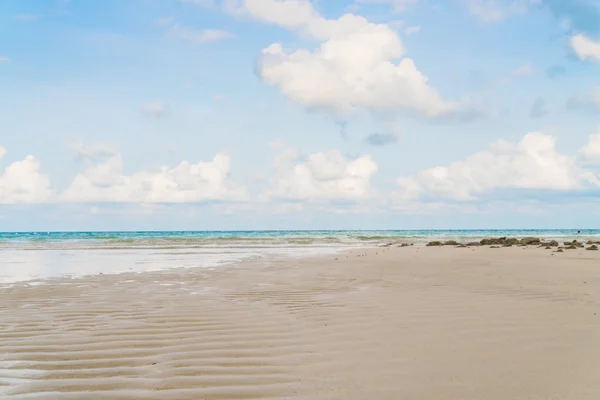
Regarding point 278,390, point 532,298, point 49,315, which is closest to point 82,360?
point 278,390

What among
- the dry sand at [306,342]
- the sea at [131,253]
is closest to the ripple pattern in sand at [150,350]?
the dry sand at [306,342]

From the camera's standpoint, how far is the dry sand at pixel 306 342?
4406mm

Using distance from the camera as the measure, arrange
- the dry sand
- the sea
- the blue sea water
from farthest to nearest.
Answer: the blue sea water → the sea → the dry sand

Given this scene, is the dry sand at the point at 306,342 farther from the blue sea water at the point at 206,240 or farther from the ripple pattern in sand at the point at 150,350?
the blue sea water at the point at 206,240

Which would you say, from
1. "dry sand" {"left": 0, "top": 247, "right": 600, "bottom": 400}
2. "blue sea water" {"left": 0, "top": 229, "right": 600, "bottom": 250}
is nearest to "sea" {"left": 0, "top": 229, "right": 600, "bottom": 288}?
"blue sea water" {"left": 0, "top": 229, "right": 600, "bottom": 250}

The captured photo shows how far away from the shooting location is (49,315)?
324 inches

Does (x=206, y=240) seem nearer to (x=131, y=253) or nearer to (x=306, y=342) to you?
(x=131, y=253)

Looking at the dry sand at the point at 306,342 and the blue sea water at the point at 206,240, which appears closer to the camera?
the dry sand at the point at 306,342

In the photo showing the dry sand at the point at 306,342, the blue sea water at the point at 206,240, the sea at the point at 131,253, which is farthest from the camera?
the blue sea water at the point at 206,240

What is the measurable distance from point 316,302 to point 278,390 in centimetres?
488

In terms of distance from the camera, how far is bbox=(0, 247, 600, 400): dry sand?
4.41 meters

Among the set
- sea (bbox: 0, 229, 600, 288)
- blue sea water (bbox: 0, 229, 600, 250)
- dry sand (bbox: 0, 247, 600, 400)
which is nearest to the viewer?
dry sand (bbox: 0, 247, 600, 400)

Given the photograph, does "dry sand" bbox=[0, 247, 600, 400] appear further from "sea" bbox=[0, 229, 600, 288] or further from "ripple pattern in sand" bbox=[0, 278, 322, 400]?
"sea" bbox=[0, 229, 600, 288]

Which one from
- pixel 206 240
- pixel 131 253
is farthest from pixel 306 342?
pixel 206 240
